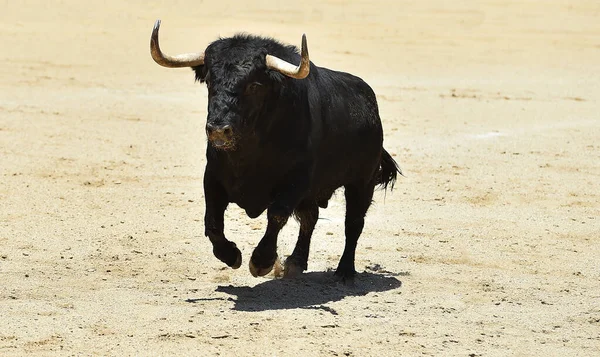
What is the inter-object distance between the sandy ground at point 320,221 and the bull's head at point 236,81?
1.23 m

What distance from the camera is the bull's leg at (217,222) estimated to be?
818 centimetres

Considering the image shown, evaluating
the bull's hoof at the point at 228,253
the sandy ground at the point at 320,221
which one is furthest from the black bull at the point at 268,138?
the sandy ground at the point at 320,221

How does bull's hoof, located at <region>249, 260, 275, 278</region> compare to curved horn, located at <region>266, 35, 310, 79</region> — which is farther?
bull's hoof, located at <region>249, 260, 275, 278</region>

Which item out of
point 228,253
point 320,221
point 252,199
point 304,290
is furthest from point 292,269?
point 320,221

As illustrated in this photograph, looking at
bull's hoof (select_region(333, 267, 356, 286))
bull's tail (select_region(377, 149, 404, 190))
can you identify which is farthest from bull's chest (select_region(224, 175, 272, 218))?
bull's tail (select_region(377, 149, 404, 190))

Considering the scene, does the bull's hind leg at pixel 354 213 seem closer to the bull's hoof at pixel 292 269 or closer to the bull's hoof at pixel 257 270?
the bull's hoof at pixel 292 269

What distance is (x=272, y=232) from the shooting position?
800 centimetres

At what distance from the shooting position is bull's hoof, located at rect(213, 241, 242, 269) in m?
8.23

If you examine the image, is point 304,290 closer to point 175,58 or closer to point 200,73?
point 200,73

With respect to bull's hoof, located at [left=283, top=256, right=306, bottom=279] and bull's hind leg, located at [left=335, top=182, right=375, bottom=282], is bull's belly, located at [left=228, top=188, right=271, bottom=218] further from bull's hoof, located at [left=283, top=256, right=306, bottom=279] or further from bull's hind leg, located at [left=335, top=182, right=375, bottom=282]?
bull's hind leg, located at [left=335, top=182, right=375, bottom=282]

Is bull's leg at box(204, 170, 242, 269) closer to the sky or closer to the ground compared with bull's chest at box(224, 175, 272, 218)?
closer to the ground

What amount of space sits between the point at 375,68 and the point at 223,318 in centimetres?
1535

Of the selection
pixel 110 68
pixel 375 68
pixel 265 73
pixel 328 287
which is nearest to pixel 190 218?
pixel 328 287

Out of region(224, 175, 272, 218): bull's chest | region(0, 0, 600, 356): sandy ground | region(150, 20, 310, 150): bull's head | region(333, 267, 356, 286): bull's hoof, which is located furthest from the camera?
region(333, 267, 356, 286): bull's hoof
